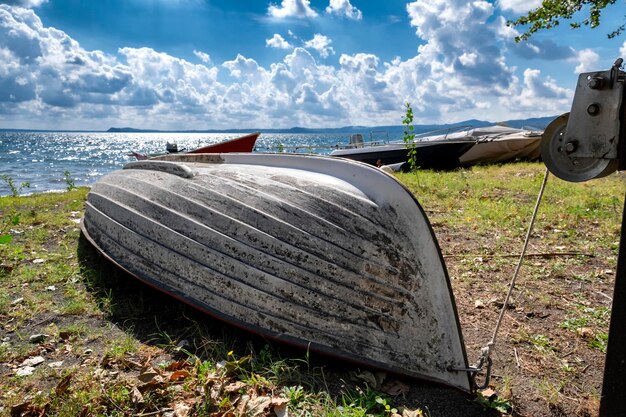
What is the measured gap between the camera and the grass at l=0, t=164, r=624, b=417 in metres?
2.37

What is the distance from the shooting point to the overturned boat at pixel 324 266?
2492 millimetres

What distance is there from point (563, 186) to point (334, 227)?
845cm

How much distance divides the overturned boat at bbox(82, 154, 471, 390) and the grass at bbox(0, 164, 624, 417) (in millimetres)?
235

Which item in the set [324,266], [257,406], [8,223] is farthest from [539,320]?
[8,223]

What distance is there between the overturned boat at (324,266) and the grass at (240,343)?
0.77 feet

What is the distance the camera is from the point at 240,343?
2.97 m

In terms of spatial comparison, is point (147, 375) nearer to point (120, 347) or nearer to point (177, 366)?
point (177, 366)

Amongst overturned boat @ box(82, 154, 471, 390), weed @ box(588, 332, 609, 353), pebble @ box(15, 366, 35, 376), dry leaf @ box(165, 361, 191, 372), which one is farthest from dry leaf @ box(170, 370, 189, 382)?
weed @ box(588, 332, 609, 353)

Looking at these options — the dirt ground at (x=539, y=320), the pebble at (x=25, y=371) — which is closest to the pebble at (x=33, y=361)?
the pebble at (x=25, y=371)

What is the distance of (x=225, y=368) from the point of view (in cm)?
259

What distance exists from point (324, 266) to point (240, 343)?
0.91 m

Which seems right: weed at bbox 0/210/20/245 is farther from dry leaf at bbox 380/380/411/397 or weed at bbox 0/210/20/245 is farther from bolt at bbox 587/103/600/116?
bolt at bbox 587/103/600/116

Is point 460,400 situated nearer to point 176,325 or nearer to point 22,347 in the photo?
point 176,325

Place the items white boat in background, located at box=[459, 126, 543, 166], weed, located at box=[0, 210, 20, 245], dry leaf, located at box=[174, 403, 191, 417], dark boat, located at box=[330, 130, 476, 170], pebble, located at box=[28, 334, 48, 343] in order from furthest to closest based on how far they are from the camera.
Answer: white boat in background, located at box=[459, 126, 543, 166] → dark boat, located at box=[330, 130, 476, 170] → pebble, located at box=[28, 334, 48, 343] → weed, located at box=[0, 210, 20, 245] → dry leaf, located at box=[174, 403, 191, 417]
